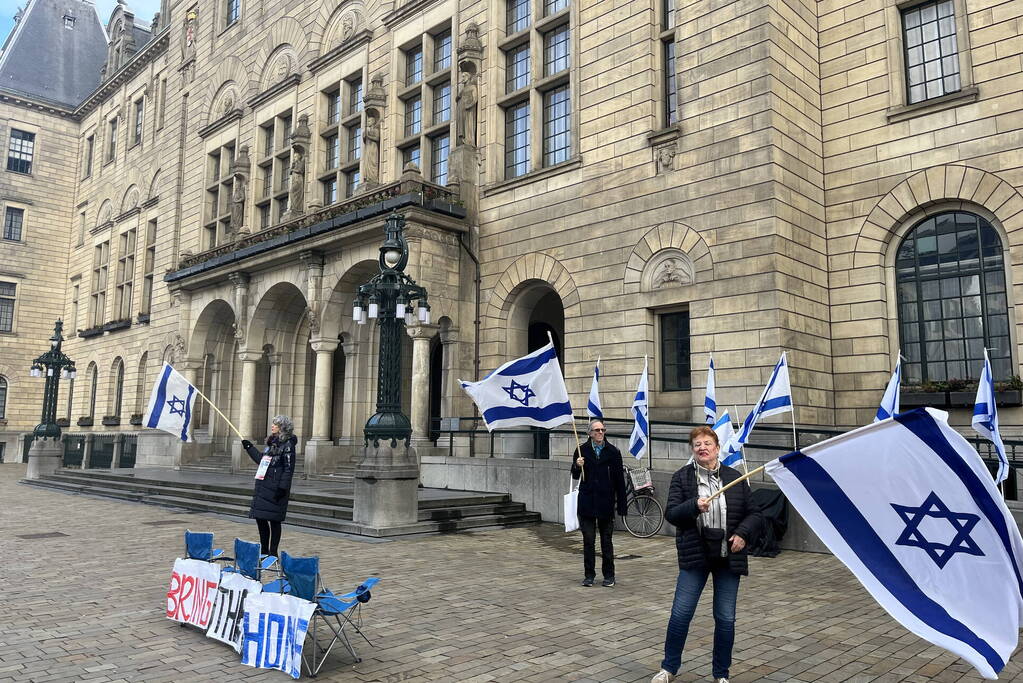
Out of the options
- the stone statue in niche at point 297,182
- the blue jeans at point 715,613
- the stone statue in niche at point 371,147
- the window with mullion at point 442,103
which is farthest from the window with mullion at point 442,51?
the blue jeans at point 715,613

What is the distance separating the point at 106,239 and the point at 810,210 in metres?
40.1

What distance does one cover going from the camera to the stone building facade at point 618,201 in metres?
15.3

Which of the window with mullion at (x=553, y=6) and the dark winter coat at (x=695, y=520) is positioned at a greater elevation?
the window with mullion at (x=553, y=6)

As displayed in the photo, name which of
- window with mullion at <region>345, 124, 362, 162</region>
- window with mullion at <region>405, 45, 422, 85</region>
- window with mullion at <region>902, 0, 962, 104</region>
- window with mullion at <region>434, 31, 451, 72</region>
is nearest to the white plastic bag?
window with mullion at <region>902, 0, 962, 104</region>

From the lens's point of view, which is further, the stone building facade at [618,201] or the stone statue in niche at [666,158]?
the stone statue in niche at [666,158]

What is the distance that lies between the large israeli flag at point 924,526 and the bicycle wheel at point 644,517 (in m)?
9.01

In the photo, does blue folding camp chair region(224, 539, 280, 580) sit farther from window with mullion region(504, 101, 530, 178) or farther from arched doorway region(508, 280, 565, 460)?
window with mullion region(504, 101, 530, 178)

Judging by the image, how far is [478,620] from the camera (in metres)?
7.74

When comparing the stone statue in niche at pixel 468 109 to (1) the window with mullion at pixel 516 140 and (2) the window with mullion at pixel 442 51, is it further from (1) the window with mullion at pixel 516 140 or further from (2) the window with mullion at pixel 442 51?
(2) the window with mullion at pixel 442 51

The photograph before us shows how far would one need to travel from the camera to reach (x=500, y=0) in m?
21.9

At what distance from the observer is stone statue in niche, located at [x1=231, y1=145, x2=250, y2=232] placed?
1188 inches

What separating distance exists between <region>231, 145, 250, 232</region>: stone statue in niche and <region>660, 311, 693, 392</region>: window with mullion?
19.4 meters

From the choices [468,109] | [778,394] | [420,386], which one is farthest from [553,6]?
[778,394]

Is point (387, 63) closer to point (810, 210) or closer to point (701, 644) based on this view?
point (810, 210)
